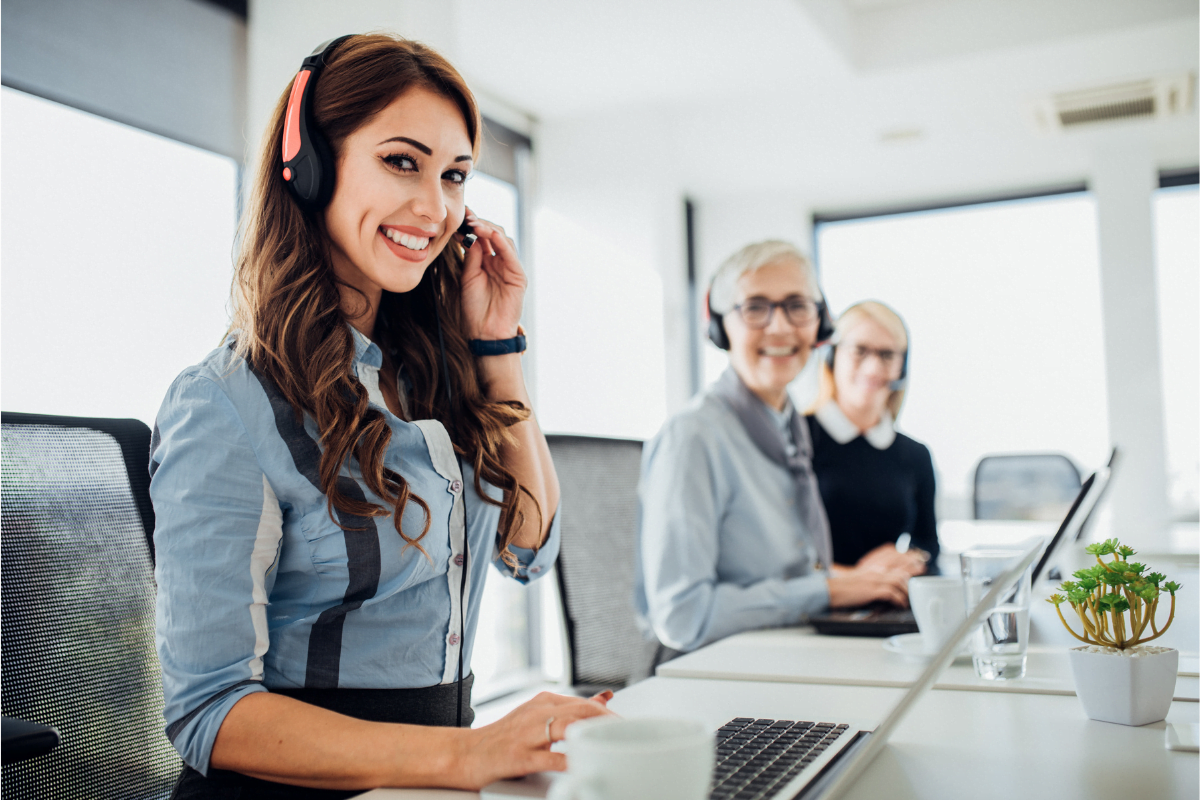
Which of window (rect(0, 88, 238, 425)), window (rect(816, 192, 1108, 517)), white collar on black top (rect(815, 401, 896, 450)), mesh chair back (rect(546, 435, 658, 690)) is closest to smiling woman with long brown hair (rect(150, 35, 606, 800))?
mesh chair back (rect(546, 435, 658, 690))

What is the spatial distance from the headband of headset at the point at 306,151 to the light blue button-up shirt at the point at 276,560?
18 cm

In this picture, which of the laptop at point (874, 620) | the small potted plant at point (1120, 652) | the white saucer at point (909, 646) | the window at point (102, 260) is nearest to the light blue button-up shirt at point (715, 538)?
the laptop at point (874, 620)

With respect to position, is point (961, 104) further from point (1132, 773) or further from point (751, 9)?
point (1132, 773)

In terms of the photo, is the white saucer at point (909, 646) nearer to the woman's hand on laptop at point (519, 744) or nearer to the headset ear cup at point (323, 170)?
the woman's hand on laptop at point (519, 744)

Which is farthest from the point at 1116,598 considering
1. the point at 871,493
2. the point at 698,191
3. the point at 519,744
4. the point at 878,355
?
the point at 698,191

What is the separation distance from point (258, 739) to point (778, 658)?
741 mm

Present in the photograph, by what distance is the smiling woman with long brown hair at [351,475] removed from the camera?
821mm

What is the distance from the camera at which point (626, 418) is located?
4621 mm

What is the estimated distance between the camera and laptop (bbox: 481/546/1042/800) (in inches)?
23.6

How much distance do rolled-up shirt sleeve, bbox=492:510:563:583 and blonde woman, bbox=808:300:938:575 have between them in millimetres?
1238

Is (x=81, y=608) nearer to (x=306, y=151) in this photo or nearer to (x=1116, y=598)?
(x=306, y=151)

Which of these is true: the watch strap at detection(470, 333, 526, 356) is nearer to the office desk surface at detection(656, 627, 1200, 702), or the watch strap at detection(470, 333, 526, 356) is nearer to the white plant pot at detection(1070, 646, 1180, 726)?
the office desk surface at detection(656, 627, 1200, 702)

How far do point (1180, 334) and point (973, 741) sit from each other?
498 centimetres

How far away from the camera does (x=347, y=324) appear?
1.08 metres
